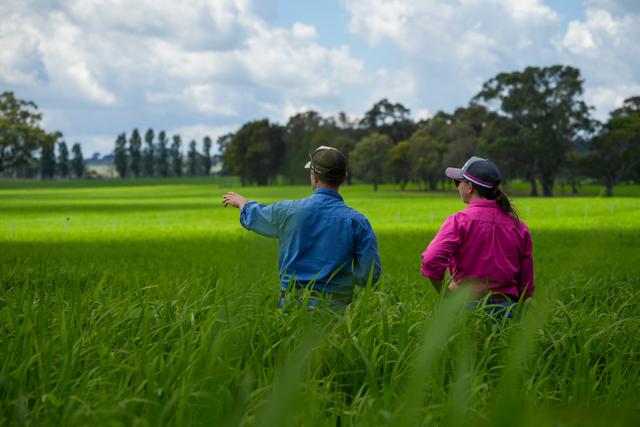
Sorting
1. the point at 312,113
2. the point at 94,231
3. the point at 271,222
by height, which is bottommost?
the point at 94,231

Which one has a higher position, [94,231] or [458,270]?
[458,270]

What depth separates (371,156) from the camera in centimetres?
11306

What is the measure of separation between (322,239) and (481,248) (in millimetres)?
1145

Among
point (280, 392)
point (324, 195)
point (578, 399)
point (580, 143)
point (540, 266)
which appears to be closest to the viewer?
point (280, 392)

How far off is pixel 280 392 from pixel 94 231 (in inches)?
1159

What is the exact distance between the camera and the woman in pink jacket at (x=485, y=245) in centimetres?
474

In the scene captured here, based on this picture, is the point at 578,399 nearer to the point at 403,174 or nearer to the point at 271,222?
the point at 271,222

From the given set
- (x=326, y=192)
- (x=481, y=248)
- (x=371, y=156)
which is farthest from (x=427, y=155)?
(x=326, y=192)

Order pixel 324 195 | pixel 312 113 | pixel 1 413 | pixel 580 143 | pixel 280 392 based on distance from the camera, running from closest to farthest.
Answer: pixel 280 392 < pixel 1 413 < pixel 324 195 < pixel 580 143 < pixel 312 113

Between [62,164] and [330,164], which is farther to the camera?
[62,164]

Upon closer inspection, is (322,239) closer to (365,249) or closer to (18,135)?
(365,249)

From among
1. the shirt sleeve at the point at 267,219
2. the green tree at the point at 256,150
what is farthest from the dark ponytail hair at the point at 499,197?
the green tree at the point at 256,150

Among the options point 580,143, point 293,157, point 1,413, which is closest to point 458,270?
point 1,413

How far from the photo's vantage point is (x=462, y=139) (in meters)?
93.2
